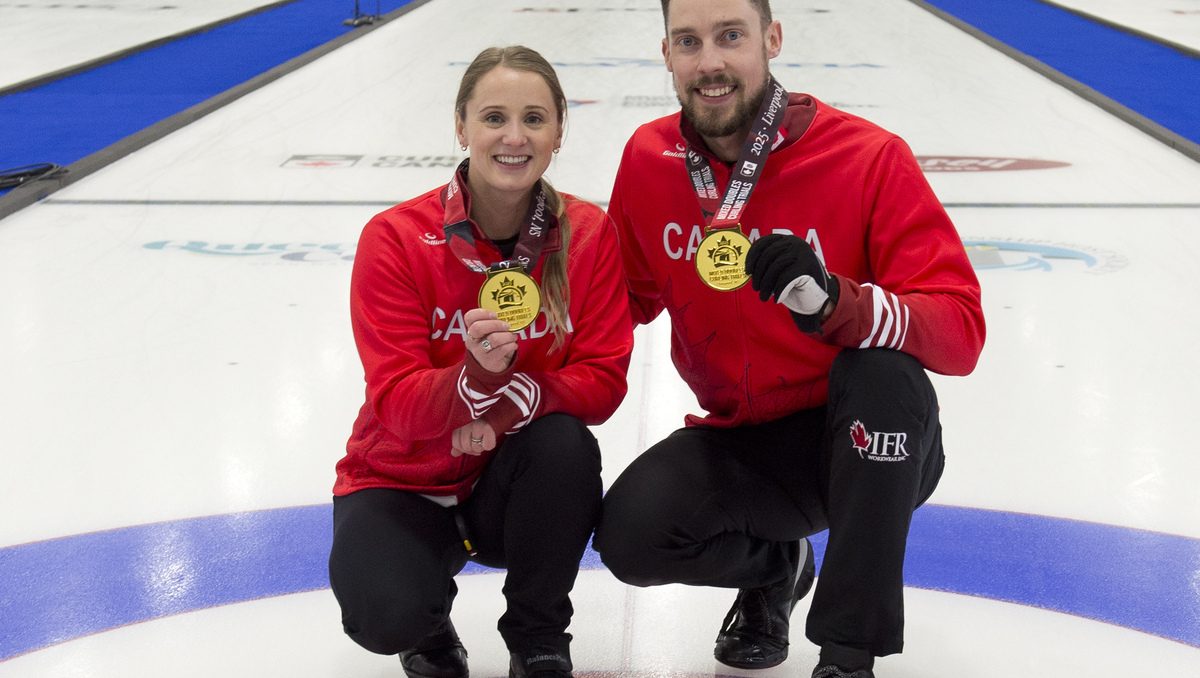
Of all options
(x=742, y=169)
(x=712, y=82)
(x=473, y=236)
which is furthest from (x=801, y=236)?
(x=473, y=236)

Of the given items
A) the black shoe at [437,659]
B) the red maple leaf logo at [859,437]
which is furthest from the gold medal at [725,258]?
the black shoe at [437,659]

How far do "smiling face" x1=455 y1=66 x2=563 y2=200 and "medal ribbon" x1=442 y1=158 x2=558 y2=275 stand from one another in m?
0.05

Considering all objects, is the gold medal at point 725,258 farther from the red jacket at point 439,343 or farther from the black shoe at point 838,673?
the black shoe at point 838,673

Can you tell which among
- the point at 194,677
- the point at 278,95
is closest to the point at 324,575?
the point at 194,677

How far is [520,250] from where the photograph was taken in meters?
1.80

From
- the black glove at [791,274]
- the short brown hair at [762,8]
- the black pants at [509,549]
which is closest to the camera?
the black glove at [791,274]

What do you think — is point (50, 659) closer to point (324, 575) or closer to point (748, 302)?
point (324, 575)

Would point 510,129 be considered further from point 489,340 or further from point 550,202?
point 489,340

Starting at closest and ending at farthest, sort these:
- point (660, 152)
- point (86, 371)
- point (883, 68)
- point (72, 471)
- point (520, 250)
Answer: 1. point (520, 250)
2. point (660, 152)
3. point (72, 471)
4. point (86, 371)
5. point (883, 68)

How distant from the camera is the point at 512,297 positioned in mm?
1747

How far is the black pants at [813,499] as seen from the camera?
1.61m

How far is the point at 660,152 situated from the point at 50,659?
1179mm

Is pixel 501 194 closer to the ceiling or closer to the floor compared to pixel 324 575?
closer to the ceiling

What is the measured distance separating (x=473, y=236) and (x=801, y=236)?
482 millimetres
